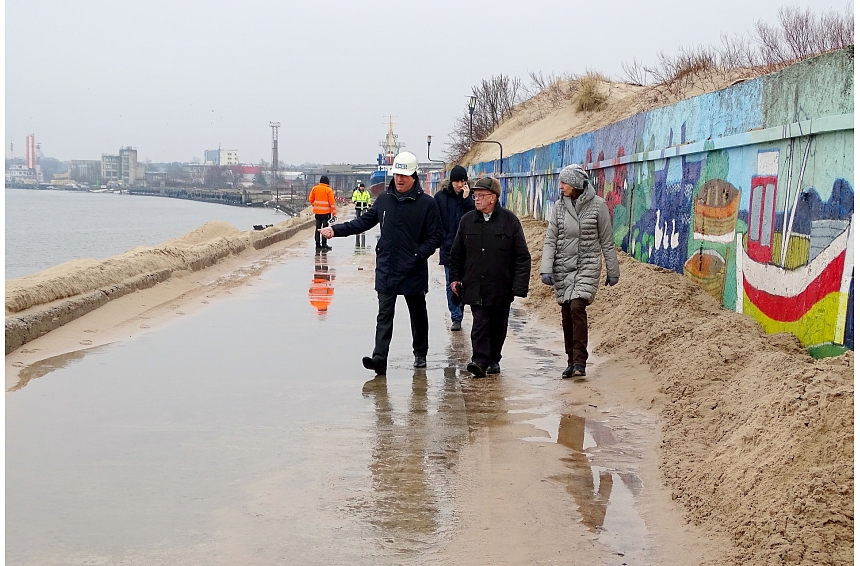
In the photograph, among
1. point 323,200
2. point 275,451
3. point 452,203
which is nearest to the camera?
point 275,451

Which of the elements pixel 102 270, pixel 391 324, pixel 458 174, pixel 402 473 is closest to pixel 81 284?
pixel 102 270

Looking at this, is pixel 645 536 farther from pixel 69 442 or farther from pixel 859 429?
pixel 69 442

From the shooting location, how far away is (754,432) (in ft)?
18.4

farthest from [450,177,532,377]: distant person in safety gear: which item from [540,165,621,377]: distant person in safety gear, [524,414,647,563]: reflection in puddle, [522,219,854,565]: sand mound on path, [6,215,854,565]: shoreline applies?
[524,414,647,563]: reflection in puddle

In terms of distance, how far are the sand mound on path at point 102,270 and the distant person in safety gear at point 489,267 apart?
513 cm

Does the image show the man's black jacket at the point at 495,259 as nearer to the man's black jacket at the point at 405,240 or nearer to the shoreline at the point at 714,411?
the man's black jacket at the point at 405,240

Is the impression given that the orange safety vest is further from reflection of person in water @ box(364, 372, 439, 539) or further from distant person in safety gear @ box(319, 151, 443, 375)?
reflection of person in water @ box(364, 372, 439, 539)

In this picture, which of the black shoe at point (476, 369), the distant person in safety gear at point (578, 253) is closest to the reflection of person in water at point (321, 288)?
the black shoe at point (476, 369)

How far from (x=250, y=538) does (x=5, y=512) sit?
128 cm

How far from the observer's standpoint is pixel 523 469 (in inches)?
239

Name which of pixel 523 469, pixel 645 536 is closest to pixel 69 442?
pixel 523 469

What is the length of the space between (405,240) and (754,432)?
4147mm

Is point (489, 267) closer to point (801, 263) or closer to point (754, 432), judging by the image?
point (801, 263)

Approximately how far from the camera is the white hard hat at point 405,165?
29.6 ft
